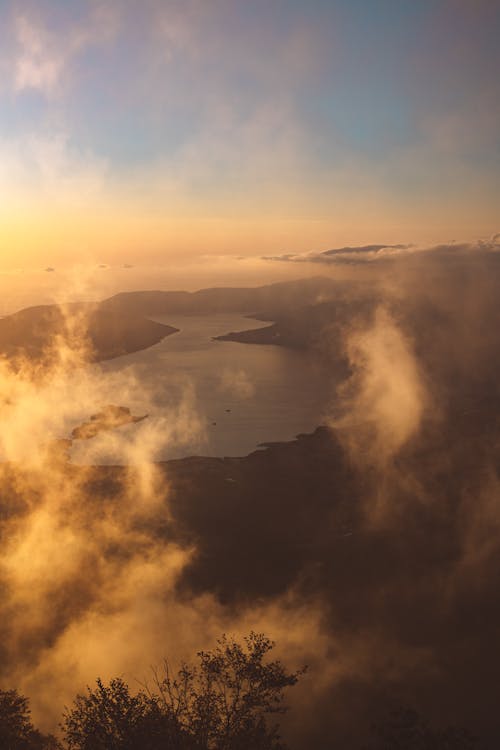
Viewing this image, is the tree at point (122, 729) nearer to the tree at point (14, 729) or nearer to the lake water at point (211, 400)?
the tree at point (14, 729)

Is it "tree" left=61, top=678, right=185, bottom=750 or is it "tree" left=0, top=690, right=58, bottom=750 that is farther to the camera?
"tree" left=0, top=690, right=58, bottom=750

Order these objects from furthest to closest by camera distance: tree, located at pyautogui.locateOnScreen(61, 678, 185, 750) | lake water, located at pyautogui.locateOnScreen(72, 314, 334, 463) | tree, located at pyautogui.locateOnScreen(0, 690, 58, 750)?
1. lake water, located at pyautogui.locateOnScreen(72, 314, 334, 463)
2. tree, located at pyautogui.locateOnScreen(0, 690, 58, 750)
3. tree, located at pyautogui.locateOnScreen(61, 678, 185, 750)

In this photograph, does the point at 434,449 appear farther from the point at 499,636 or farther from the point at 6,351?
the point at 6,351

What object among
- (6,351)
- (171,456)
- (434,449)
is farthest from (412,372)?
(6,351)

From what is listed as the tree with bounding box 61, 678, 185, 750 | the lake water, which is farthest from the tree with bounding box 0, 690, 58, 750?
the lake water

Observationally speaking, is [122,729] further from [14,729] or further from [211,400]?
[211,400]

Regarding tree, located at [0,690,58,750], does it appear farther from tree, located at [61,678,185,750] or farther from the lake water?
the lake water

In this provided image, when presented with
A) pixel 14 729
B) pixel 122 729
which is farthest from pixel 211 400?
pixel 122 729

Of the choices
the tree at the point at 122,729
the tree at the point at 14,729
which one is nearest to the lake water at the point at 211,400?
the tree at the point at 14,729
